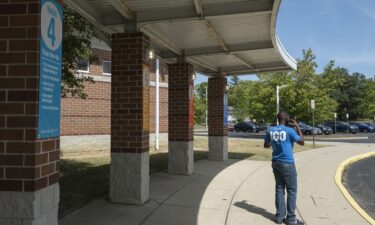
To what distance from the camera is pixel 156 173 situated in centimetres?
1141

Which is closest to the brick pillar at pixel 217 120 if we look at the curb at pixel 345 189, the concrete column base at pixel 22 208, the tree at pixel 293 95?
the curb at pixel 345 189

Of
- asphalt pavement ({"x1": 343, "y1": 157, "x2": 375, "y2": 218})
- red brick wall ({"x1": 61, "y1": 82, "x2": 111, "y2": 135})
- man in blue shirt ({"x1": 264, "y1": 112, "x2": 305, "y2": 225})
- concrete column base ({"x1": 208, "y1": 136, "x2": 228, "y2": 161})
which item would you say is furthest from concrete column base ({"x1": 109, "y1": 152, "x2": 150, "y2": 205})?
red brick wall ({"x1": 61, "y1": 82, "x2": 111, "y2": 135})

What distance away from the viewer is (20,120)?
11.6 feet

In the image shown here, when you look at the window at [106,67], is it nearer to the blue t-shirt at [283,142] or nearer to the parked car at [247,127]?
the blue t-shirt at [283,142]

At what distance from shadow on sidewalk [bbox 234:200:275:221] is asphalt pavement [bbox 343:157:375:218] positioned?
2.17m

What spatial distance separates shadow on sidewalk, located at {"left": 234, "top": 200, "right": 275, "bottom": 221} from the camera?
7253 millimetres

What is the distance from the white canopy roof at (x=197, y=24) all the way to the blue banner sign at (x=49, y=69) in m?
3.11

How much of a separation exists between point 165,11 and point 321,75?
35.9 metres

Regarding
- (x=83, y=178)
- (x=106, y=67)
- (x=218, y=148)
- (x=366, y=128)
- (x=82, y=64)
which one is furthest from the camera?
(x=366, y=128)

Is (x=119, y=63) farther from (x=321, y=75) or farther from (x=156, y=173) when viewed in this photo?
(x=321, y=75)

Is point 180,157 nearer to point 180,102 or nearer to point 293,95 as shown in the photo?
point 180,102

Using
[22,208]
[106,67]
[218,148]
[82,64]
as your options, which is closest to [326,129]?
[106,67]

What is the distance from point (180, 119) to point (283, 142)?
4946mm

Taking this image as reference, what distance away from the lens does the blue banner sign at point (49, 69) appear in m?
3.60
